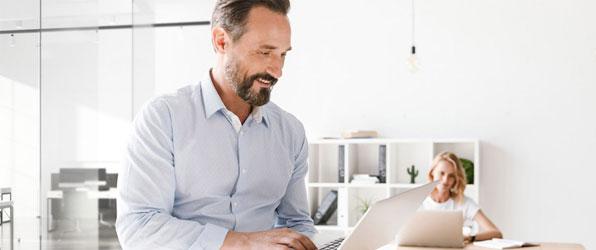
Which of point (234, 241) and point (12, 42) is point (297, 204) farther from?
point (12, 42)

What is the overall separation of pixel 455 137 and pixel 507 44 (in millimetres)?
870

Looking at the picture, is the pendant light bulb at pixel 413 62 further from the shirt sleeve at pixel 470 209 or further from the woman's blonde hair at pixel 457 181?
the shirt sleeve at pixel 470 209

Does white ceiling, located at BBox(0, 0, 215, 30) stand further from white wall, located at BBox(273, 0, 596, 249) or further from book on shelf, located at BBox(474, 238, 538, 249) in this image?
book on shelf, located at BBox(474, 238, 538, 249)

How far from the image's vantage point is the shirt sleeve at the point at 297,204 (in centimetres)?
172

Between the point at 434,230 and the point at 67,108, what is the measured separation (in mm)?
2108

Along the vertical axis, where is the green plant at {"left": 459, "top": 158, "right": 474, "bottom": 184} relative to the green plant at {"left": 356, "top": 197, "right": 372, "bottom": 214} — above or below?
above

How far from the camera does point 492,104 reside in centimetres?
580

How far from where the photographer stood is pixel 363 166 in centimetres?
601

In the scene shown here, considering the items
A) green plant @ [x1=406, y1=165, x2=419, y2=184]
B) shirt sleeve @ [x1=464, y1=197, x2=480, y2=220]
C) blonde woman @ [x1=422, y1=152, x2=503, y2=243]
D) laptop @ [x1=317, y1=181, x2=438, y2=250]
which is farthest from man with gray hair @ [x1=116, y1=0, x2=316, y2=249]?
green plant @ [x1=406, y1=165, x2=419, y2=184]

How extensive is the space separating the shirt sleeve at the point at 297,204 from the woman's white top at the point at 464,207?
332 cm

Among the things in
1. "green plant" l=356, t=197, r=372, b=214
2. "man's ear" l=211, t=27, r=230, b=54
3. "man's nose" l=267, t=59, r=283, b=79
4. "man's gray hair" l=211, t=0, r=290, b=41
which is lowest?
"green plant" l=356, t=197, r=372, b=214

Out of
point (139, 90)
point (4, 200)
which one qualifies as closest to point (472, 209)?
point (139, 90)

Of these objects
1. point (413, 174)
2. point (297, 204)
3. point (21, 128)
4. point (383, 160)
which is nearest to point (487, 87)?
point (413, 174)

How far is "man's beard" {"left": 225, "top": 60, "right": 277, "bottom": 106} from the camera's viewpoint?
1.47m
